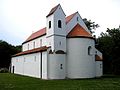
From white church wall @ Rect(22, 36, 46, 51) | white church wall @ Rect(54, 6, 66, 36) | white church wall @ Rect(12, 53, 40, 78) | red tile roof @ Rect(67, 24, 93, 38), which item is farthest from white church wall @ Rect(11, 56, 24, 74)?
red tile roof @ Rect(67, 24, 93, 38)

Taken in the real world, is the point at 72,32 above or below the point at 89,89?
above

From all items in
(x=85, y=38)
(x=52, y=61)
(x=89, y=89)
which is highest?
(x=85, y=38)

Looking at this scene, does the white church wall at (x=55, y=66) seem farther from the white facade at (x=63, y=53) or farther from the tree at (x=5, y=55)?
the tree at (x=5, y=55)

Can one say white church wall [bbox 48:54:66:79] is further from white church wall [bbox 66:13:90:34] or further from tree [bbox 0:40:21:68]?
tree [bbox 0:40:21:68]

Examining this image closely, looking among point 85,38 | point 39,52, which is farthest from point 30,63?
point 85,38

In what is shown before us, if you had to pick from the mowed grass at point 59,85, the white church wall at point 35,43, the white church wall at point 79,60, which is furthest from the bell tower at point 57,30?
the mowed grass at point 59,85

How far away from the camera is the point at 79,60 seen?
139 feet

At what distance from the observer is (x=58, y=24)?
43406mm

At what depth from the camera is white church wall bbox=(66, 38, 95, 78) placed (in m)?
42.3

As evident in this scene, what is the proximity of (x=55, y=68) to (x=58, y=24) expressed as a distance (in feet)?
26.1

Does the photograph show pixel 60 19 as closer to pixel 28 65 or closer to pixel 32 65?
pixel 32 65

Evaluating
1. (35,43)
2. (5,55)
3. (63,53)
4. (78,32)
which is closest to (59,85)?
(63,53)

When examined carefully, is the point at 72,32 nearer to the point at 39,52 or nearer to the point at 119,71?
the point at 39,52

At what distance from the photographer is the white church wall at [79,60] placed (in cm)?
4233
